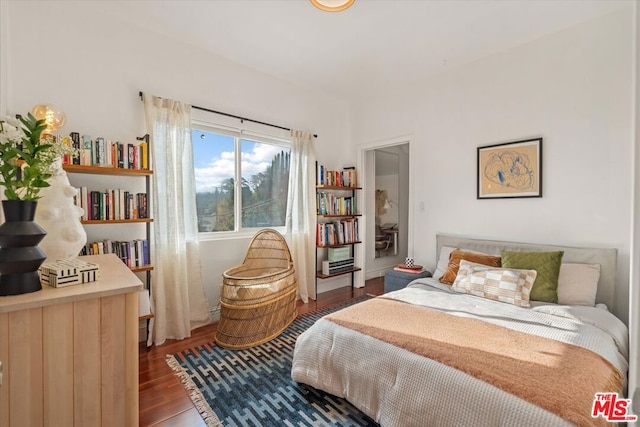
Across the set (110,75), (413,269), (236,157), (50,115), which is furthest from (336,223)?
(50,115)

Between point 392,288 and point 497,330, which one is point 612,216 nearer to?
point 497,330

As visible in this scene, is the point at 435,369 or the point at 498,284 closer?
the point at 435,369

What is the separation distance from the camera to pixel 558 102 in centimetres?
272

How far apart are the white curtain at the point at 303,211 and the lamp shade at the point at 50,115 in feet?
7.32

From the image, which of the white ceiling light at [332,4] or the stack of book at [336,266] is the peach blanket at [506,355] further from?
the white ceiling light at [332,4]

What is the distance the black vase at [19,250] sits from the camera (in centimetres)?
98

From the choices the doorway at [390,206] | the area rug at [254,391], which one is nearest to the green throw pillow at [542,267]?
the area rug at [254,391]

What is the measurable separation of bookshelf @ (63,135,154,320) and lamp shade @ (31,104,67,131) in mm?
212

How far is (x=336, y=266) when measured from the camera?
4070mm

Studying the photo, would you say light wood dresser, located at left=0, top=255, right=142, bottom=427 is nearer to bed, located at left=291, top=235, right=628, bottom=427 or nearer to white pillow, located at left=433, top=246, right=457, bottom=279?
bed, located at left=291, top=235, right=628, bottom=427

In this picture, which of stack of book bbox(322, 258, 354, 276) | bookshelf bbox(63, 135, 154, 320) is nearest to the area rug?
bookshelf bbox(63, 135, 154, 320)

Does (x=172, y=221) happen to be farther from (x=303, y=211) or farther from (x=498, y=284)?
(x=498, y=284)

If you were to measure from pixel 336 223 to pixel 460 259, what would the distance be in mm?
1711

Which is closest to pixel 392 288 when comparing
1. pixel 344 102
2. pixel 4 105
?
Answer: pixel 344 102
